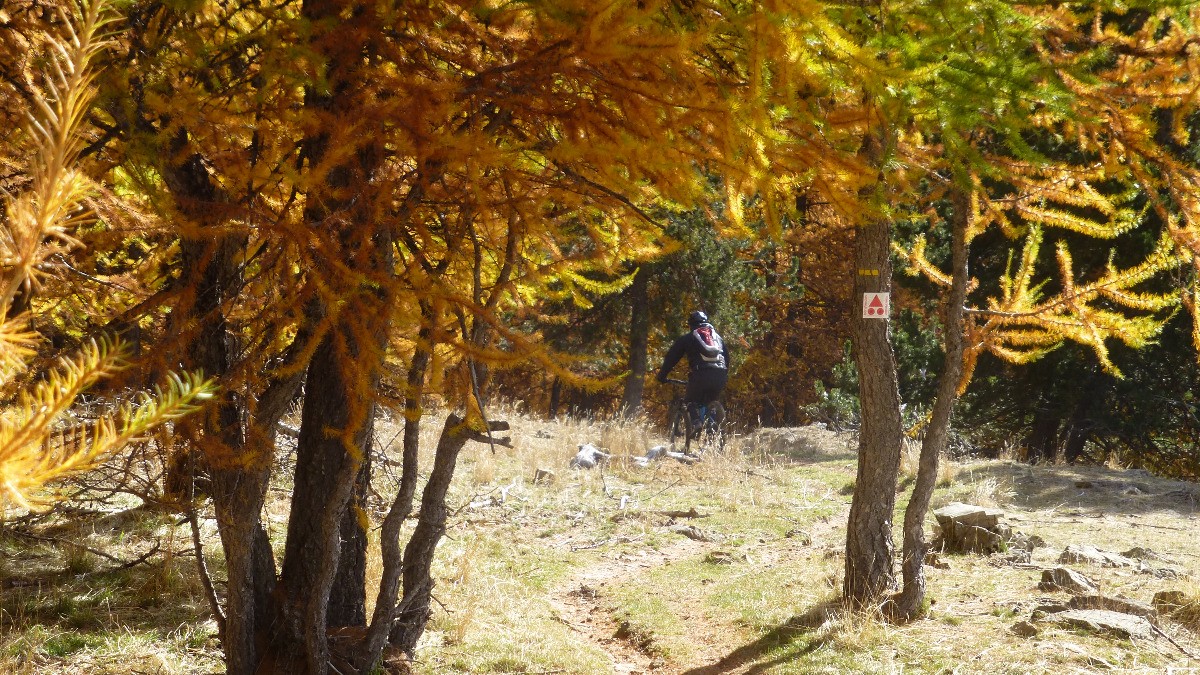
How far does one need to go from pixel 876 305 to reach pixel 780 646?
2107 mm

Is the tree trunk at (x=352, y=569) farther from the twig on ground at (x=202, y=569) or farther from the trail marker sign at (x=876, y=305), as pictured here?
the trail marker sign at (x=876, y=305)

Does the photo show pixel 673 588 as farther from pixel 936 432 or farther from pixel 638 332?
pixel 638 332

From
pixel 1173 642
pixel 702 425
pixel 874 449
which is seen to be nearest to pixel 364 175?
pixel 874 449

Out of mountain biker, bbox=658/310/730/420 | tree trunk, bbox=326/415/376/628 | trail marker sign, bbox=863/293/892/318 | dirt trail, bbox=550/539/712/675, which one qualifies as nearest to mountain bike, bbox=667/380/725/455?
mountain biker, bbox=658/310/730/420

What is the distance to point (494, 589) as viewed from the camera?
21.7 feet

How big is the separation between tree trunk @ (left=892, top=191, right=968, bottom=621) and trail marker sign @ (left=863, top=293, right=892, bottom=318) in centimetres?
45

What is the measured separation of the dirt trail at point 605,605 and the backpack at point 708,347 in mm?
4983

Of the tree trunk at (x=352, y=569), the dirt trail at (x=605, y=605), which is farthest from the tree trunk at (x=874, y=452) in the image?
the tree trunk at (x=352, y=569)

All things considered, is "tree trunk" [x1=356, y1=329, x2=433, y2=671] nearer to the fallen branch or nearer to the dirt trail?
the dirt trail

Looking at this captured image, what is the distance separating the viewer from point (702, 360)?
43.8ft

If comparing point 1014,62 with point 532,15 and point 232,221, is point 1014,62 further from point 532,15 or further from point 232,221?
point 232,221

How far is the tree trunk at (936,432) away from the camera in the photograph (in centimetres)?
584

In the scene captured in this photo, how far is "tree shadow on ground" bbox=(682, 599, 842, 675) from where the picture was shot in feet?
18.1

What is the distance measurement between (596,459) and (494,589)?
5680 millimetres
